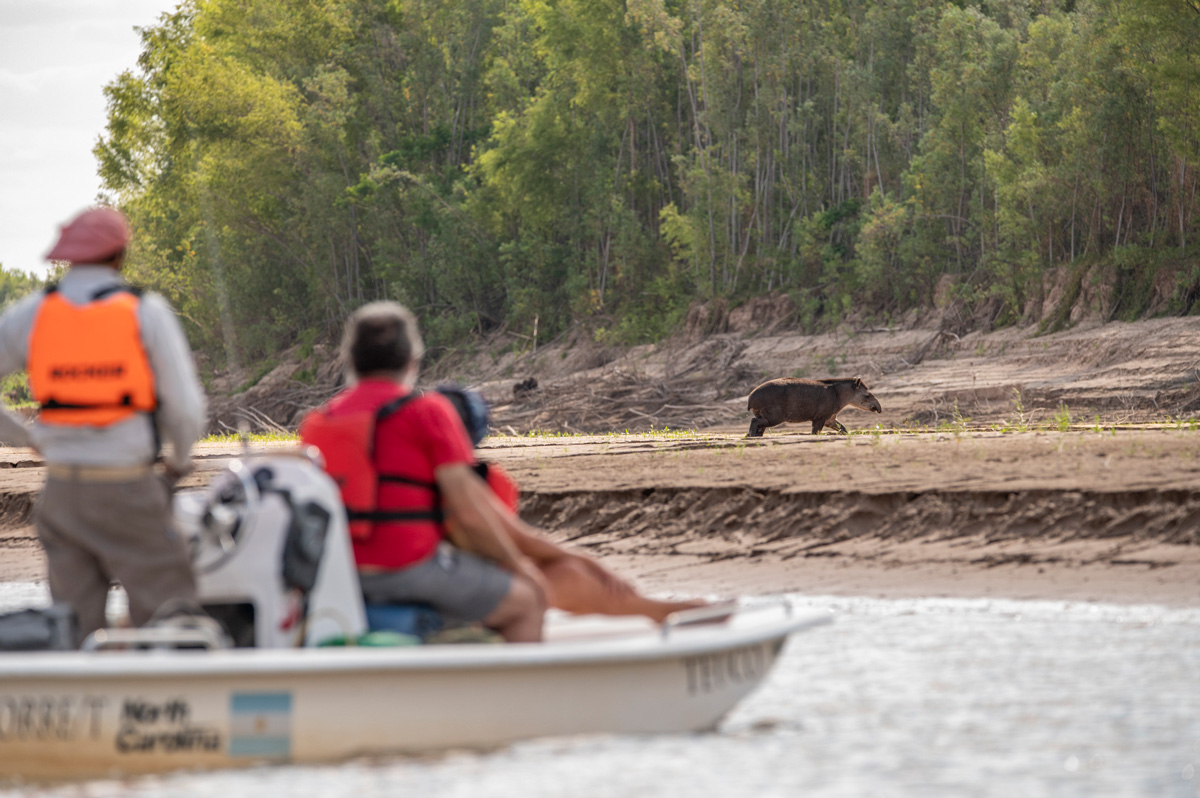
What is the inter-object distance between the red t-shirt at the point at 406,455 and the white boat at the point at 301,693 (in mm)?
181

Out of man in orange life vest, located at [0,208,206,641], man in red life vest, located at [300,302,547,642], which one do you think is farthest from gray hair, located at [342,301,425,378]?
man in orange life vest, located at [0,208,206,641]

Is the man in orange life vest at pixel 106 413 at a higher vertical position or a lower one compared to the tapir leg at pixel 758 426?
higher

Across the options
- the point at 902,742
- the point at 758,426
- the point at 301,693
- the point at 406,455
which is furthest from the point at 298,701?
the point at 758,426

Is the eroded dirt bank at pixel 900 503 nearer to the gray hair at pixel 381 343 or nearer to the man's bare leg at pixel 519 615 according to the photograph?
the man's bare leg at pixel 519 615

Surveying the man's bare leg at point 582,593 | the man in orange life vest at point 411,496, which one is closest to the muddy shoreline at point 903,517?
the man's bare leg at point 582,593

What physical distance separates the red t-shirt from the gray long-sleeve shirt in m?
0.56

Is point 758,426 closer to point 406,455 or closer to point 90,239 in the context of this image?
point 406,455

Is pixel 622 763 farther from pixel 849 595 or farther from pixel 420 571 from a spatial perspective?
pixel 849 595

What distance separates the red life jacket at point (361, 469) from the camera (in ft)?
17.3

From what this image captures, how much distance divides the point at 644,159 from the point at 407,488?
125 ft

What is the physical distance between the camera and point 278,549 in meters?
5.37

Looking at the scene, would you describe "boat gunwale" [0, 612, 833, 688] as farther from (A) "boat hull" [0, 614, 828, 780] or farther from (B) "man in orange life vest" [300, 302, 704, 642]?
(B) "man in orange life vest" [300, 302, 704, 642]

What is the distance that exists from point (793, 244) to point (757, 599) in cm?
2776

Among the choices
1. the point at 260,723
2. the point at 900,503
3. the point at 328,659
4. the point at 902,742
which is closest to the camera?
the point at 328,659
